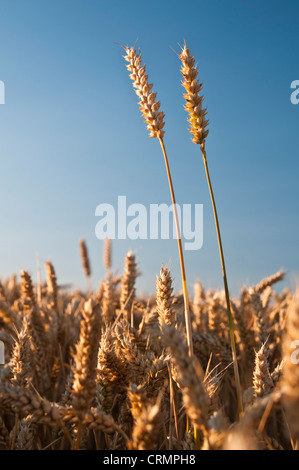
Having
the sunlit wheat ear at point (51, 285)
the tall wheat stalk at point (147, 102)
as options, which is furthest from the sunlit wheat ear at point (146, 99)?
the sunlit wheat ear at point (51, 285)

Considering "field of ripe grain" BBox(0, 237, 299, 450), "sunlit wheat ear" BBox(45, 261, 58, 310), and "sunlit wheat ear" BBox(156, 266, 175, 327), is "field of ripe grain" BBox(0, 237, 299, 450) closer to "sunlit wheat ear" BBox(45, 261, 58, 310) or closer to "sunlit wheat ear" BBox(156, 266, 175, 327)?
"sunlit wheat ear" BBox(156, 266, 175, 327)

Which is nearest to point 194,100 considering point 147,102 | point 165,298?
point 147,102

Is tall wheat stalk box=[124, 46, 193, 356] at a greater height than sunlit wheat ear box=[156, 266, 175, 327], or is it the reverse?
tall wheat stalk box=[124, 46, 193, 356]

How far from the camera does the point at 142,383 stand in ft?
5.43

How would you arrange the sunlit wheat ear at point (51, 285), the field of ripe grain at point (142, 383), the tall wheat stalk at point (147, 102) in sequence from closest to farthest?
the field of ripe grain at point (142, 383)
the tall wheat stalk at point (147, 102)
the sunlit wheat ear at point (51, 285)

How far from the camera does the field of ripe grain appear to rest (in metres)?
0.99

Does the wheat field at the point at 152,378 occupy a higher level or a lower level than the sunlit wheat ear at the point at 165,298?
lower

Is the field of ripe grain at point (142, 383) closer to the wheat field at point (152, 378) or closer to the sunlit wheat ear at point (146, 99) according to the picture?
the wheat field at point (152, 378)

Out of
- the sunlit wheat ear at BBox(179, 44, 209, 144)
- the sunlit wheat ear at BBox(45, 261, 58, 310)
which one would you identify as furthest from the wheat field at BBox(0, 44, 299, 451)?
the sunlit wheat ear at BBox(45, 261, 58, 310)

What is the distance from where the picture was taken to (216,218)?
1.36 metres

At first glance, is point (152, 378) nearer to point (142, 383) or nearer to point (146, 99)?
point (142, 383)

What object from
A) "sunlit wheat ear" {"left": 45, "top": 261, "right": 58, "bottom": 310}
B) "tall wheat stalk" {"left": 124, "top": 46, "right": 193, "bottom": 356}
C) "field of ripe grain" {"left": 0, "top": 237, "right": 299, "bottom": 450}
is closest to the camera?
"field of ripe grain" {"left": 0, "top": 237, "right": 299, "bottom": 450}

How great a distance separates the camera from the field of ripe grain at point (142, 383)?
0.99 metres
